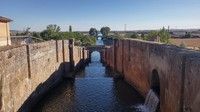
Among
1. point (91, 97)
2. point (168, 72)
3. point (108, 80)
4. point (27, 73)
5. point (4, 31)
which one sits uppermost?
point (4, 31)

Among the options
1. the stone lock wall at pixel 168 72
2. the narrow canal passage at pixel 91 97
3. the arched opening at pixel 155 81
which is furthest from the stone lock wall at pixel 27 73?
the arched opening at pixel 155 81

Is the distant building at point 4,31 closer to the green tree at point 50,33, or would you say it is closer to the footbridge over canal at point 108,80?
the footbridge over canal at point 108,80

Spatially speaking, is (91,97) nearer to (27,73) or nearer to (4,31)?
(27,73)

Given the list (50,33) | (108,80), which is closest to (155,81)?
(108,80)

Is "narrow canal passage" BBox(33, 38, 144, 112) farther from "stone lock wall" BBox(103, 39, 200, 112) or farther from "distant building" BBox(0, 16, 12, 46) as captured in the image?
"distant building" BBox(0, 16, 12, 46)

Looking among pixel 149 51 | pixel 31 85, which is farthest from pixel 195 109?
pixel 31 85
